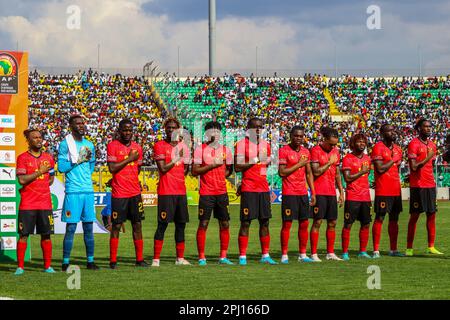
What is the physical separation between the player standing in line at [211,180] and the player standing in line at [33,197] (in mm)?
2585

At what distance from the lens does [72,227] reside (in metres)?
13.6

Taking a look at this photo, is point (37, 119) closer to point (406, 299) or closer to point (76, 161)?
point (76, 161)

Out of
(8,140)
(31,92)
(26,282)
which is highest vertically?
(31,92)

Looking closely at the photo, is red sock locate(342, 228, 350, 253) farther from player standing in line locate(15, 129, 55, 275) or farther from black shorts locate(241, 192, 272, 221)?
player standing in line locate(15, 129, 55, 275)

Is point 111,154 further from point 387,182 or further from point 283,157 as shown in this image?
point 387,182

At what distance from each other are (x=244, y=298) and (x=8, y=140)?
7.20m

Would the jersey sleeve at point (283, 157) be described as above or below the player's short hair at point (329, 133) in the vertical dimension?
below

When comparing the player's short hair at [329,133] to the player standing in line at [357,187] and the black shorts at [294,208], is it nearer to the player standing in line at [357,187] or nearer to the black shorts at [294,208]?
the player standing in line at [357,187]

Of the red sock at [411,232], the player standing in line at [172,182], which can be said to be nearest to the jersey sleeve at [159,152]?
the player standing in line at [172,182]

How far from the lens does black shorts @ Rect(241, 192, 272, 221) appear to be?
568 inches

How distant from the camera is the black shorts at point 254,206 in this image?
14430 millimetres
